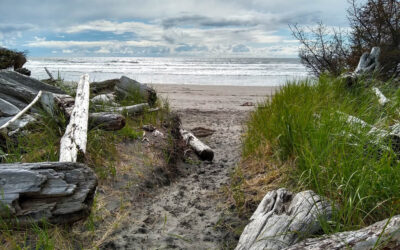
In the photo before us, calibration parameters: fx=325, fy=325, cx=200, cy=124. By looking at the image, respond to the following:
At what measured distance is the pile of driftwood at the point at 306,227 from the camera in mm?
1861

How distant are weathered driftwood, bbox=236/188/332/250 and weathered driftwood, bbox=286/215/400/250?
1.34 ft

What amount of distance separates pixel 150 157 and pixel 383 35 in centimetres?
752

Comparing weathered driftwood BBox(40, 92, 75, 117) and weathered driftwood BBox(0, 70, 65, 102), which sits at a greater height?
weathered driftwood BBox(0, 70, 65, 102)

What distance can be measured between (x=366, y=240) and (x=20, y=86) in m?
5.55

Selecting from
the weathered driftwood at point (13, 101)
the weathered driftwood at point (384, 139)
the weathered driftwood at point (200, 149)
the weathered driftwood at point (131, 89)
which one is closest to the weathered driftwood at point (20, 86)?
the weathered driftwood at point (13, 101)

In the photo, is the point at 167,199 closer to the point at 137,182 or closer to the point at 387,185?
the point at 137,182

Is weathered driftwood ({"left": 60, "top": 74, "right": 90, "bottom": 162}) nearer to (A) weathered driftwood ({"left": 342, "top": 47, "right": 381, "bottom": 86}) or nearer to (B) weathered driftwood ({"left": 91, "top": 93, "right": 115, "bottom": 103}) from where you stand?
(B) weathered driftwood ({"left": 91, "top": 93, "right": 115, "bottom": 103})

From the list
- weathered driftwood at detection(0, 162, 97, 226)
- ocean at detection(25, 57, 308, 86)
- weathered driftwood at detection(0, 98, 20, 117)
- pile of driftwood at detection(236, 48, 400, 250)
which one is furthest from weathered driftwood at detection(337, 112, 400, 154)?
ocean at detection(25, 57, 308, 86)

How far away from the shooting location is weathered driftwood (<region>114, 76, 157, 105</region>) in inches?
280

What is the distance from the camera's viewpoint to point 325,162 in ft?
9.86

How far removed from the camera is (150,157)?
4914 millimetres

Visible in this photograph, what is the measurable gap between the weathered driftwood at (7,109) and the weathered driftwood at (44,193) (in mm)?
2528

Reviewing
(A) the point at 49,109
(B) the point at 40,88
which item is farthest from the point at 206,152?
(B) the point at 40,88

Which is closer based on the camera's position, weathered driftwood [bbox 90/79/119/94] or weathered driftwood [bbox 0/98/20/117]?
weathered driftwood [bbox 0/98/20/117]
